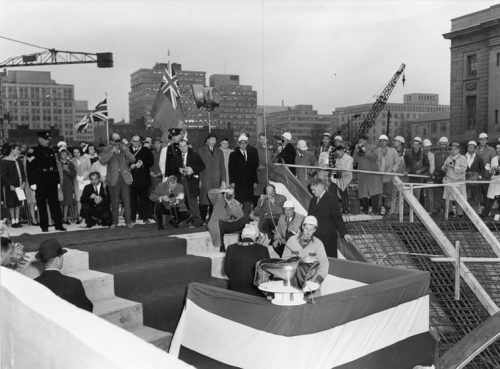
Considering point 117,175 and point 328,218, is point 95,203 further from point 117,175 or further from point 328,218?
point 328,218

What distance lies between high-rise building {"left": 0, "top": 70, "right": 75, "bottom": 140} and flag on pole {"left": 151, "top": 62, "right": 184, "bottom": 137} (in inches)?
5390

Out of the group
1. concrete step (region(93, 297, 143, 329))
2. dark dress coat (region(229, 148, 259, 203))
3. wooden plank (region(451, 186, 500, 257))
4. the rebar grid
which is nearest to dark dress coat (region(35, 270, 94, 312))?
concrete step (region(93, 297, 143, 329))

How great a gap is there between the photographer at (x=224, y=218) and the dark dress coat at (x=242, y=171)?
128cm

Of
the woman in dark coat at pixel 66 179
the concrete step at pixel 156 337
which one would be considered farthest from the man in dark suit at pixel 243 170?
the concrete step at pixel 156 337

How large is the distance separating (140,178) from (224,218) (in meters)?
2.41

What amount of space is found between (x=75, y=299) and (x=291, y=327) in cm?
203

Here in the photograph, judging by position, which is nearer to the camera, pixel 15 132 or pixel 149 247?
pixel 149 247

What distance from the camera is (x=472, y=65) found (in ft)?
191

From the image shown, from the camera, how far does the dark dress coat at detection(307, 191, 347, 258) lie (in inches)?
338

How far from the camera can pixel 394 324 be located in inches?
231

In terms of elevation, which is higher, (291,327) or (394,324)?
(291,327)

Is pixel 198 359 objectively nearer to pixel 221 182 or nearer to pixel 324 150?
pixel 221 182

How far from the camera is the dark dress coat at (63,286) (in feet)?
16.5

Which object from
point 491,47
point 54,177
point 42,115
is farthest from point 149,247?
point 42,115
